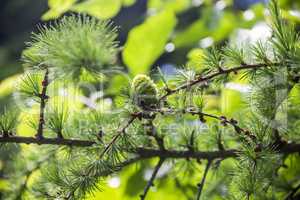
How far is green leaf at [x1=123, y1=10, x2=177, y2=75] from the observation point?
1376 millimetres

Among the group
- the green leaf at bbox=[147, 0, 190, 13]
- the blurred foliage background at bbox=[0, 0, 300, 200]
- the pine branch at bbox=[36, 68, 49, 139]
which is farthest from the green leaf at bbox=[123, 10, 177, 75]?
the pine branch at bbox=[36, 68, 49, 139]

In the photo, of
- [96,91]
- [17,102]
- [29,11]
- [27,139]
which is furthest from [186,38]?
[29,11]

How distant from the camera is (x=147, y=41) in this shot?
138cm

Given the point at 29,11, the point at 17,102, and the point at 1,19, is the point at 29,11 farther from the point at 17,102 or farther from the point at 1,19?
the point at 17,102

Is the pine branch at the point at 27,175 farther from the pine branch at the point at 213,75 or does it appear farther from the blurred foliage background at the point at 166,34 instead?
the pine branch at the point at 213,75

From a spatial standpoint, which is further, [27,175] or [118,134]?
[27,175]

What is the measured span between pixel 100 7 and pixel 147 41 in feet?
0.50

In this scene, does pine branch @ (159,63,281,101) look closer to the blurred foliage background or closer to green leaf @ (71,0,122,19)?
the blurred foliage background

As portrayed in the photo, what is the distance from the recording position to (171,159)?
3.41 feet

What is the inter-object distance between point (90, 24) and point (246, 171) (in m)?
0.31

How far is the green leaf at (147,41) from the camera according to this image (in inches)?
54.2

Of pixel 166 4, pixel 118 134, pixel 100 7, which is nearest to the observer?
pixel 118 134

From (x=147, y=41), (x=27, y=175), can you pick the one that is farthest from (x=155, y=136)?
(x=147, y=41)

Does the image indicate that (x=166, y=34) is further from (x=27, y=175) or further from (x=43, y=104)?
(x=43, y=104)
